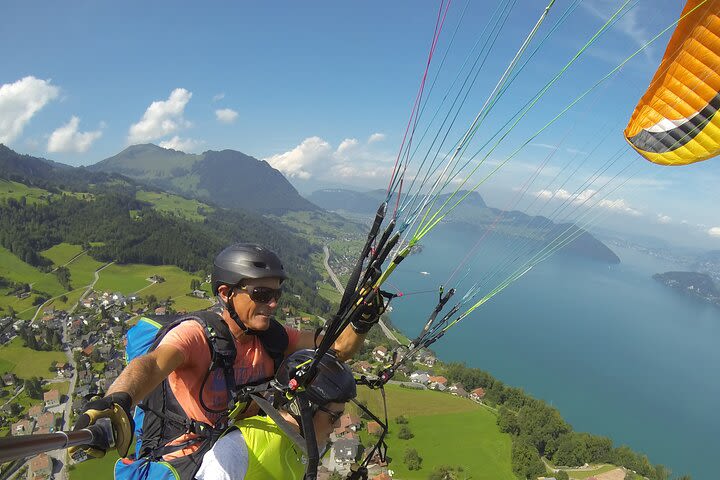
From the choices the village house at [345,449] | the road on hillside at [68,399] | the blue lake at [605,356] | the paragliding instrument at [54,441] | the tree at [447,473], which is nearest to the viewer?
the paragliding instrument at [54,441]

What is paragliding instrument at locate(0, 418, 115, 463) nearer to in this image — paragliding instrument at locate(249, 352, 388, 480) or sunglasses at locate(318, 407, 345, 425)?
paragliding instrument at locate(249, 352, 388, 480)

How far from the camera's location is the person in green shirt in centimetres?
201

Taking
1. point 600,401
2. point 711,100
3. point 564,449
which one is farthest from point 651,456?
point 711,100

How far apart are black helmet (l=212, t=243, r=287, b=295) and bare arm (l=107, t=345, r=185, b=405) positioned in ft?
2.49

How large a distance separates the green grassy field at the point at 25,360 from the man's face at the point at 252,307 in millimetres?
49283

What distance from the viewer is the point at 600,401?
173 ft

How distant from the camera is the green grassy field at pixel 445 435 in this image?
29.2 metres

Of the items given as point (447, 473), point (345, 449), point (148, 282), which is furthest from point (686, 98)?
point (148, 282)

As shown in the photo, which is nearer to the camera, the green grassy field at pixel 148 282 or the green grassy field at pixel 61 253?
the green grassy field at pixel 148 282

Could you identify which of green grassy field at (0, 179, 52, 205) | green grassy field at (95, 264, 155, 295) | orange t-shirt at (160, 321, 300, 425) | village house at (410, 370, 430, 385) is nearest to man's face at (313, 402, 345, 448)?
orange t-shirt at (160, 321, 300, 425)

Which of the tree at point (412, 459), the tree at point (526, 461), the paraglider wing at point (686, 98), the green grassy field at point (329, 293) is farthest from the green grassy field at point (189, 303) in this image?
the paraglider wing at point (686, 98)

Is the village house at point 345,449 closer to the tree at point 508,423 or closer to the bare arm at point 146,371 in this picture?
the tree at point 508,423

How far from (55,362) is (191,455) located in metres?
52.3

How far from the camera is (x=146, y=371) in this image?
2.00 m
